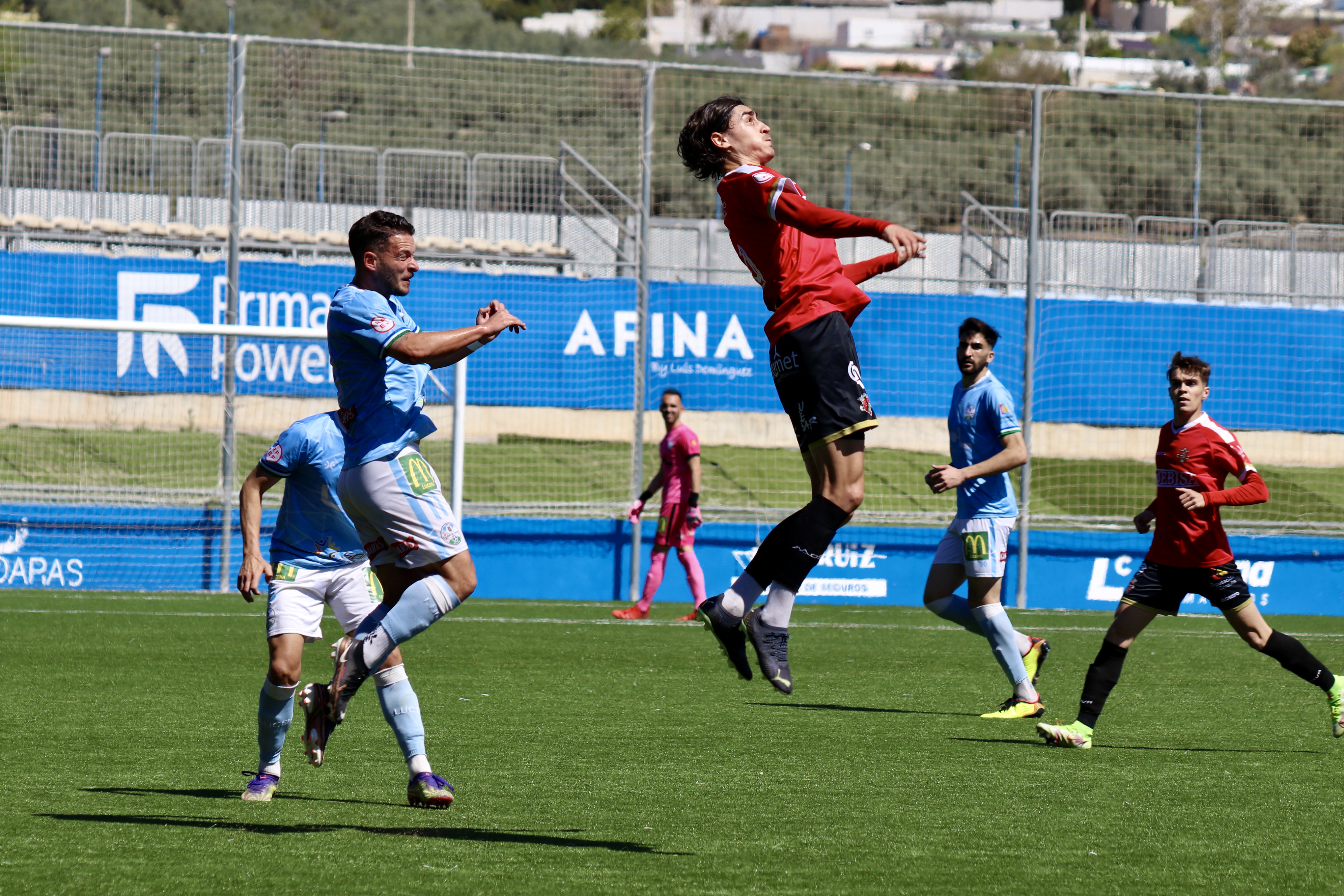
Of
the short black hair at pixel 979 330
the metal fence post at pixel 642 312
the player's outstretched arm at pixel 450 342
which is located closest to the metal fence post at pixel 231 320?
the metal fence post at pixel 642 312

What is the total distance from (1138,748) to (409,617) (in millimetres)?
3926

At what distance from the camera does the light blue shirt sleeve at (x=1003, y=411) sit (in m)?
8.70

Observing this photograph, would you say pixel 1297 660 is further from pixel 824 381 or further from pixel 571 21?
pixel 571 21

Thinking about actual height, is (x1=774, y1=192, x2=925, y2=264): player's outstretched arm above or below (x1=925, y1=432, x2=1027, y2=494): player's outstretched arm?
above

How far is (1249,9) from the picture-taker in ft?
334

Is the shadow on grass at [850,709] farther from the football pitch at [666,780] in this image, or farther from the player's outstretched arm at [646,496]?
the player's outstretched arm at [646,496]

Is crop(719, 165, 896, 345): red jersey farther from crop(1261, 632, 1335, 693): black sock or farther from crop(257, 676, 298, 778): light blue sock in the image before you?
crop(1261, 632, 1335, 693): black sock

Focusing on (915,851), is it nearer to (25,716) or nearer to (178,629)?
(25,716)

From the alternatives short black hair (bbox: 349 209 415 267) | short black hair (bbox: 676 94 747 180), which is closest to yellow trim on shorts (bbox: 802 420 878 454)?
short black hair (bbox: 676 94 747 180)

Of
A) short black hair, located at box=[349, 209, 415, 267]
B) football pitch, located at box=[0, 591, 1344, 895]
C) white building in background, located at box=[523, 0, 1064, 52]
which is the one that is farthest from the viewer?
white building in background, located at box=[523, 0, 1064, 52]

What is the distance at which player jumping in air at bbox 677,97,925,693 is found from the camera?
197 inches

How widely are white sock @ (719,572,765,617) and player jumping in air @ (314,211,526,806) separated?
2.90ft

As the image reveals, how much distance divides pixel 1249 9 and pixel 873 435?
92.1 metres

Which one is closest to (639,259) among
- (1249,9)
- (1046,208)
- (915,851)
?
(915,851)
